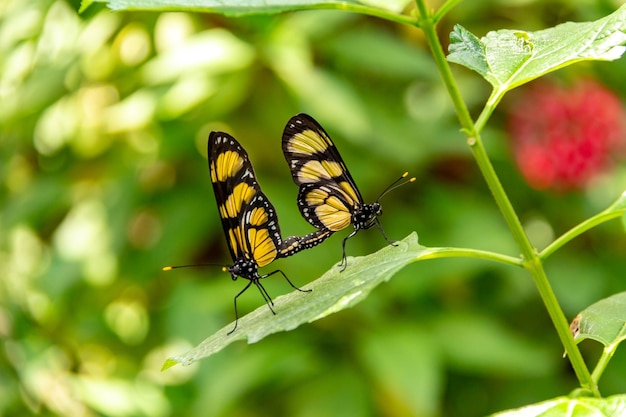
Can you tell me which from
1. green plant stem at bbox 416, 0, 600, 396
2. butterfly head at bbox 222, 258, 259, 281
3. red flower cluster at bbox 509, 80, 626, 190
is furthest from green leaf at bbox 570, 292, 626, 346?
red flower cluster at bbox 509, 80, 626, 190

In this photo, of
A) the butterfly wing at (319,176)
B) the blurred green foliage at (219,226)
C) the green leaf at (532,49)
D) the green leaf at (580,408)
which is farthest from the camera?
the blurred green foliage at (219,226)

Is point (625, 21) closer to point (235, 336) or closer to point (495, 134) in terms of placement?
point (235, 336)

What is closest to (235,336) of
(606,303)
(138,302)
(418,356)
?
(606,303)

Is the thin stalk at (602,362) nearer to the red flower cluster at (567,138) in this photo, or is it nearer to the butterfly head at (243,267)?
the butterfly head at (243,267)

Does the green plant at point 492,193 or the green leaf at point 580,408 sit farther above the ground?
the green plant at point 492,193

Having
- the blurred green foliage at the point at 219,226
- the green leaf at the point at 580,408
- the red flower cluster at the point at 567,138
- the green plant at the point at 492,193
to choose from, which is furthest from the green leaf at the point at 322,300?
the red flower cluster at the point at 567,138

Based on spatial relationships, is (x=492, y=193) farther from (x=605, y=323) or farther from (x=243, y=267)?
(x=243, y=267)
